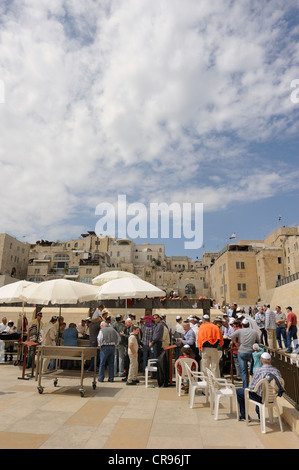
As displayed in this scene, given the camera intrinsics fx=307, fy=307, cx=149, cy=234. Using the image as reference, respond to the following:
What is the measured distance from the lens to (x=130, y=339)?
8.37 m

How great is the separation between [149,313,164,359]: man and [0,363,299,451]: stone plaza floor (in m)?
1.17

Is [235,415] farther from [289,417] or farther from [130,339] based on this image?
[130,339]

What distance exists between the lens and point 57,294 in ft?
30.8

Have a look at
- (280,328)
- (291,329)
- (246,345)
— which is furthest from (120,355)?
(280,328)

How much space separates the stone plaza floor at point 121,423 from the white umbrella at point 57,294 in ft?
8.47

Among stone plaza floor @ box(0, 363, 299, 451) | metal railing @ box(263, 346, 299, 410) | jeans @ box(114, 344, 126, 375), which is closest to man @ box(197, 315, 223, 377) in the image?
stone plaza floor @ box(0, 363, 299, 451)

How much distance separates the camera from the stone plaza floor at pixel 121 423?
4314 millimetres

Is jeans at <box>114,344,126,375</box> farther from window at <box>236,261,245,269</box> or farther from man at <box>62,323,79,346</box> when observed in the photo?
window at <box>236,261,245,269</box>

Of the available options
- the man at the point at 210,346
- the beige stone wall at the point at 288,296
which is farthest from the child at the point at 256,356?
the beige stone wall at the point at 288,296

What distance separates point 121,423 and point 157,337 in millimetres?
3306

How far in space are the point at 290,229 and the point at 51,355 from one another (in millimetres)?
48856

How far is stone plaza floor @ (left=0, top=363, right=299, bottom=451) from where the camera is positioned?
4314mm

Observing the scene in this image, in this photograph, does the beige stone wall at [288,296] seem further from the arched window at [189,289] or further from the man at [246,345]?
the arched window at [189,289]
